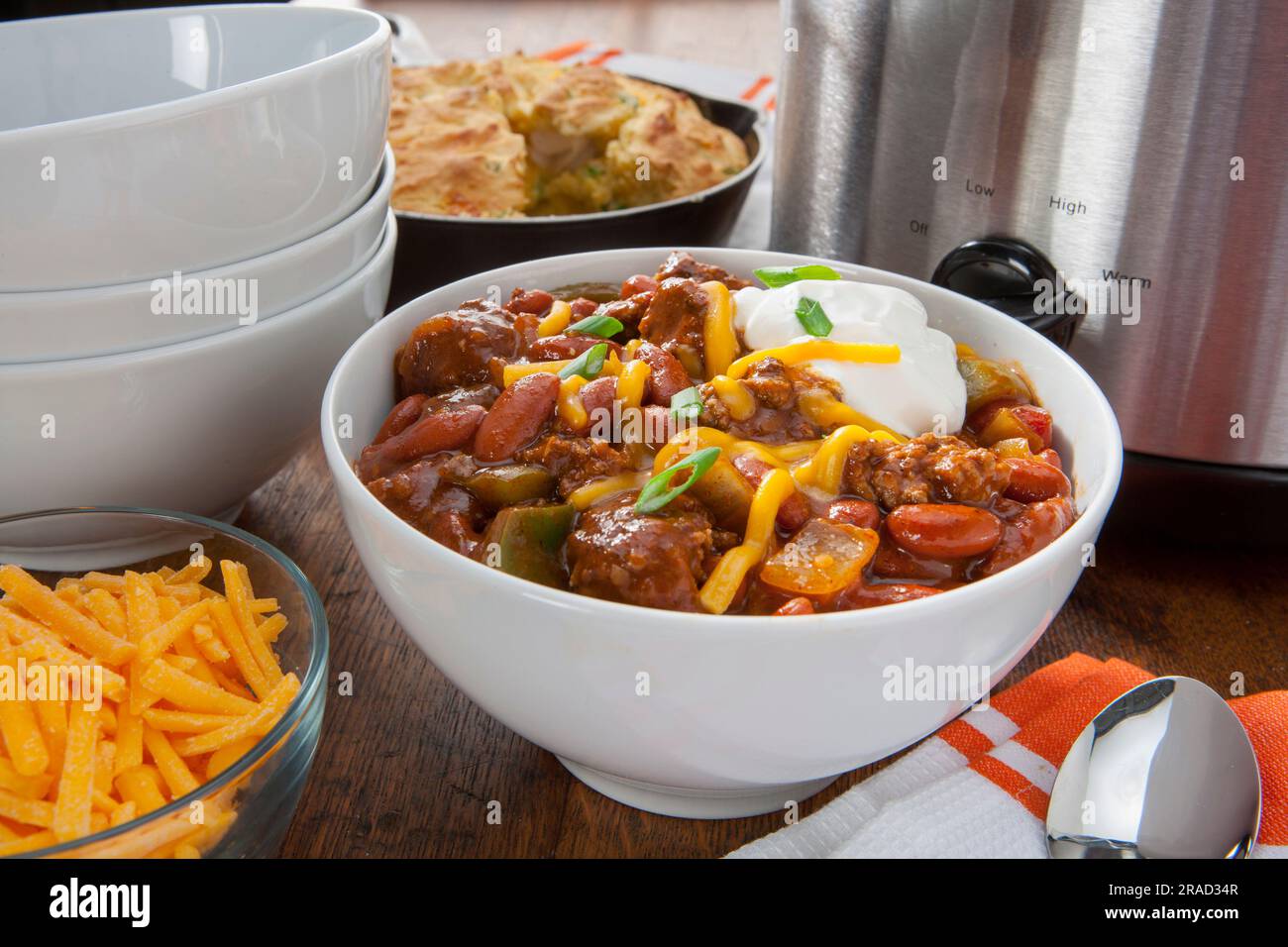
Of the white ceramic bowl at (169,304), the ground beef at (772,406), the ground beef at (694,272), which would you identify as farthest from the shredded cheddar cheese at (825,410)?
the white ceramic bowl at (169,304)

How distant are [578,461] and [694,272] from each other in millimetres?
475

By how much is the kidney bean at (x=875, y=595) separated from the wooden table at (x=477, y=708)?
32 centimetres

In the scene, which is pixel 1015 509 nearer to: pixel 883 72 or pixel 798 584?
pixel 798 584

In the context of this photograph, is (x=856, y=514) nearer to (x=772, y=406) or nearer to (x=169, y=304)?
(x=772, y=406)

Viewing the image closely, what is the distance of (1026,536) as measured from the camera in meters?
1.36

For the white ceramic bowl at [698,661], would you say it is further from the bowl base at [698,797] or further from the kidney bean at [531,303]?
the kidney bean at [531,303]

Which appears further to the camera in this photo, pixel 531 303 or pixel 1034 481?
pixel 531 303

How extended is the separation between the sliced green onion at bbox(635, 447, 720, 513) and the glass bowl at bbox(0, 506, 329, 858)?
40 cm

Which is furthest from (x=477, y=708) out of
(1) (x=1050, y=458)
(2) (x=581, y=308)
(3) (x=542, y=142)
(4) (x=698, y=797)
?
(3) (x=542, y=142)

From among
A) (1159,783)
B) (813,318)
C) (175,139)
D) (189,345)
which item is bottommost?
(1159,783)

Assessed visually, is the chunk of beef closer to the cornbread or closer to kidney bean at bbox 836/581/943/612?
kidney bean at bbox 836/581/943/612

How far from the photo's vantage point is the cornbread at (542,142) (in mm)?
2639

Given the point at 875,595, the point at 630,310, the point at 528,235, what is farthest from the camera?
the point at 528,235
